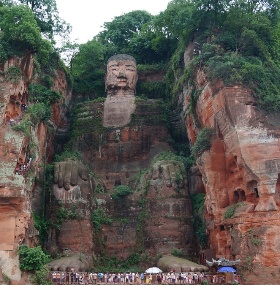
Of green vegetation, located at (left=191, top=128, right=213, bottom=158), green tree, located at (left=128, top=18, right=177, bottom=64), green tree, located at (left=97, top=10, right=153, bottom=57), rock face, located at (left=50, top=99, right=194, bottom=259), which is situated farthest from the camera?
green tree, located at (left=97, top=10, right=153, bottom=57)

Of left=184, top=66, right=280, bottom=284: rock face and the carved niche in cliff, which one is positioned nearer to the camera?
left=184, top=66, right=280, bottom=284: rock face

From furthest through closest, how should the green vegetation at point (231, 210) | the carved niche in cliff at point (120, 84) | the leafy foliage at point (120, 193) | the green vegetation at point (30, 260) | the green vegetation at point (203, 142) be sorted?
the carved niche in cliff at point (120, 84) → the leafy foliage at point (120, 193) → the green vegetation at point (203, 142) → the green vegetation at point (231, 210) → the green vegetation at point (30, 260)

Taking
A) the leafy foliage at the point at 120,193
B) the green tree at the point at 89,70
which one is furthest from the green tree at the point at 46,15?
the leafy foliage at the point at 120,193

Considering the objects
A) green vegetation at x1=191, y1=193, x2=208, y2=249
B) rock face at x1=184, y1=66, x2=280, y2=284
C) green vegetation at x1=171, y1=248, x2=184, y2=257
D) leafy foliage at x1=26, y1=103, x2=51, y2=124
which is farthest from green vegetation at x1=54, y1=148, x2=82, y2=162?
green vegetation at x1=171, y1=248, x2=184, y2=257

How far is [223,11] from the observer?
33844mm

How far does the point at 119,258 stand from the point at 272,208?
10619mm

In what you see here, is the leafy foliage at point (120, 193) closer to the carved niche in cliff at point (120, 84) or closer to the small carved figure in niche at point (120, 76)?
the carved niche in cliff at point (120, 84)

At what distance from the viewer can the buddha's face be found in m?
39.7

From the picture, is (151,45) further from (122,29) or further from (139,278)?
(139,278)

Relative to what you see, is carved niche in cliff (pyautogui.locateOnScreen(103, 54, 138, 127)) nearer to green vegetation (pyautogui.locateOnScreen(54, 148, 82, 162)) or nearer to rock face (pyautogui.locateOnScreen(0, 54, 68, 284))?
green vegetation (pyautogui.locateOnScreen(54, 148, 82, 162))

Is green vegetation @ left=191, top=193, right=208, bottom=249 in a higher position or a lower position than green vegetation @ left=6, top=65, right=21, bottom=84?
lower

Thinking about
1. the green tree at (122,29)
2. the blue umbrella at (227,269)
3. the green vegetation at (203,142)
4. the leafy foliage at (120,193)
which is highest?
the green tree at (122,29)

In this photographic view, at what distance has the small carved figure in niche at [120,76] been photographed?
39.7 metres

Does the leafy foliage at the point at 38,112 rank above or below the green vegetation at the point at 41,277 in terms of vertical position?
above
